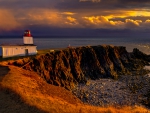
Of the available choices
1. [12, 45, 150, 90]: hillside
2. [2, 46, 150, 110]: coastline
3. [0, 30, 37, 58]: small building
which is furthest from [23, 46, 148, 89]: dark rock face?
[0, 30, 37, 58]: small building

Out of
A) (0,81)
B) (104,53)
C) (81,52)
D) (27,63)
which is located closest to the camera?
(0,81)

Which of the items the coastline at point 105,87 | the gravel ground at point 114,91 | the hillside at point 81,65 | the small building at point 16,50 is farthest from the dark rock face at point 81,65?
the small building at point 16,50

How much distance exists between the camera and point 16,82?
83.4 feet

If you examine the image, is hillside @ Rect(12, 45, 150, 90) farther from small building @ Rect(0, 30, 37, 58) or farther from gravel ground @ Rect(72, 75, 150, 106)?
small building @ Rect(0, 30, 37, 58)

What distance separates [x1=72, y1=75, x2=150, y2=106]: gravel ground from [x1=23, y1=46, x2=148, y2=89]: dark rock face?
2.83 m

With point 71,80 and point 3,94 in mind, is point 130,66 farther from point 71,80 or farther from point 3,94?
point 3,94

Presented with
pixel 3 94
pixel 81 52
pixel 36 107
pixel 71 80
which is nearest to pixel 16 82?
pixel 3 94

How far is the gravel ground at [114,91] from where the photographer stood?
37.6 m

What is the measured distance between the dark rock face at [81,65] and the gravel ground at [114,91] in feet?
9.28

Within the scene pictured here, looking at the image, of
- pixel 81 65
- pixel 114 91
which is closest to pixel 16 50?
pixel 81 65

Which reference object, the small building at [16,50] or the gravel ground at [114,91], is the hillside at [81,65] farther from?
the small building at [16,50]

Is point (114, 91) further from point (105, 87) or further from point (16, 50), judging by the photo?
point (16, 50)

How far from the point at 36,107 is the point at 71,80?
97.7 feet

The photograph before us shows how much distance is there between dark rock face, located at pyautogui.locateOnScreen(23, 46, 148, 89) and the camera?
1766 inches
